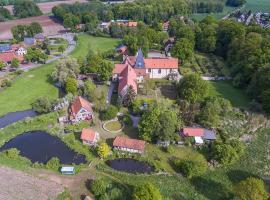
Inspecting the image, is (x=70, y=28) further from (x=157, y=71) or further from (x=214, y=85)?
(x=214, y=85)

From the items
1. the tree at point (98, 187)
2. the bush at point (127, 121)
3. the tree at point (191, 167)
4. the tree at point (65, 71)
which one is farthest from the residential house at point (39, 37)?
the tree at point (191, 167)

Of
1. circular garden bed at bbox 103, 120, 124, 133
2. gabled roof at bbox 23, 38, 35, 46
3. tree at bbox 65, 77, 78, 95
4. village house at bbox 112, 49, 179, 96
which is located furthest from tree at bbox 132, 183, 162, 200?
gabled roof at bbox 23, 38, 35, 46

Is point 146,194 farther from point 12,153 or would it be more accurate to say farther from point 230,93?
point 230,93

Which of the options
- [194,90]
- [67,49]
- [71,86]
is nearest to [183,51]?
[194,90]

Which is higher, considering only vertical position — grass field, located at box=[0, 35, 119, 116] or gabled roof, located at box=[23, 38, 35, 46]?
gabled roof, located at box=[23, 38, 35, 46]

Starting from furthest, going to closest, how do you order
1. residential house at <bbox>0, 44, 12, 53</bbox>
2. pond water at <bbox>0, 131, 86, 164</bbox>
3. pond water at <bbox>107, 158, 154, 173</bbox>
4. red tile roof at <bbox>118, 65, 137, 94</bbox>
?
residential house at <bbox>0, 44, 12, 53</bbox>
red tile roof at <bbox>118, 65, 137, 94</bbox>
pond water at <bbox>0, 131, 86, 164</bbox>
pond water at <bbox>107, 158, 154, 173</bbox>

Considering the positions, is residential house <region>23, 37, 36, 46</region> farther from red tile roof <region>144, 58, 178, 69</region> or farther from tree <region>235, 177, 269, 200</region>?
tree <region>235, 177, 269, 200</region>
